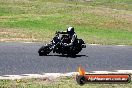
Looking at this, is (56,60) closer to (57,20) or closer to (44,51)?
(44,51)

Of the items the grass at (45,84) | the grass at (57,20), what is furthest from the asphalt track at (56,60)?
the grass at (57,20)

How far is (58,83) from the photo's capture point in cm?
1321

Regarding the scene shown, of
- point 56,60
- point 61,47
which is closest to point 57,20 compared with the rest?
point 61,47

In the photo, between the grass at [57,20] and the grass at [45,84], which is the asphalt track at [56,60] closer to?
the grass at [45,84]

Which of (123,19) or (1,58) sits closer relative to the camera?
(1,58)

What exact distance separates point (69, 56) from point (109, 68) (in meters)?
3.37

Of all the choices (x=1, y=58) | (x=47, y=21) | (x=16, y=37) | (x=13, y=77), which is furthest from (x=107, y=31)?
(x=13, y=77)

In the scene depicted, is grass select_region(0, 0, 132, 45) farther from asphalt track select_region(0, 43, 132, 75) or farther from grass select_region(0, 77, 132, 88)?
grass select_region(0, 77, 132, 88)

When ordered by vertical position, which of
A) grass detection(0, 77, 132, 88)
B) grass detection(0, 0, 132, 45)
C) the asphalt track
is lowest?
grass detection(0, 0, 132, 45)

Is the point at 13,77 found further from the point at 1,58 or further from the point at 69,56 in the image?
the point at 69,56

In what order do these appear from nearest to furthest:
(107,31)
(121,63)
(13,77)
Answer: (13,77), (121,63), (107,31)

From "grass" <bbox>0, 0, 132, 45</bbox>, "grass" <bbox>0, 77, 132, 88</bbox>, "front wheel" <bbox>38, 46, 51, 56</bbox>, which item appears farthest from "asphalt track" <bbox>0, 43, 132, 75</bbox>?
"grass" <bbox>0, 0, 132, 45</bbox>

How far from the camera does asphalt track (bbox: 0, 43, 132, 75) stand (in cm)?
1603

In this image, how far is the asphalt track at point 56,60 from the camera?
52.6ft
